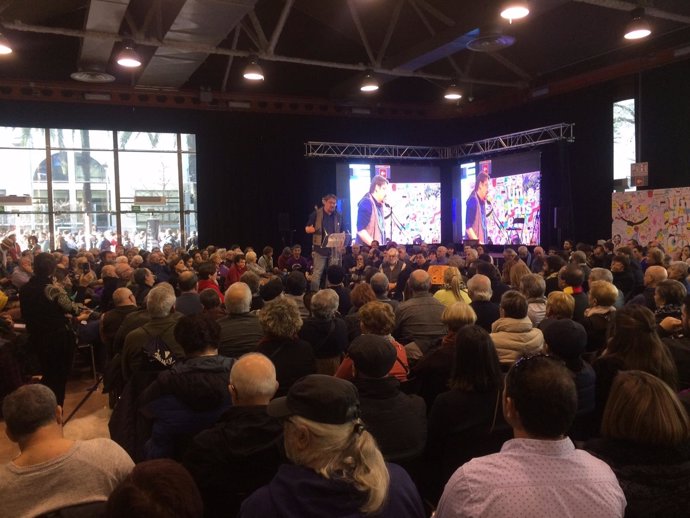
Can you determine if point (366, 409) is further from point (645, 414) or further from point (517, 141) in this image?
point (517, 141)

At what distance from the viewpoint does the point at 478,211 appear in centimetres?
1397

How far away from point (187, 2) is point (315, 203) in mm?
6900

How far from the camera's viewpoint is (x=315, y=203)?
559 inches

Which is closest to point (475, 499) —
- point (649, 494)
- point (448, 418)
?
point (649, 494)

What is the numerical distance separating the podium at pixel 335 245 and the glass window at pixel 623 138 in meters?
5.75

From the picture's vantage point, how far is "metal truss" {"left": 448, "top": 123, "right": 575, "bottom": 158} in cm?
1177

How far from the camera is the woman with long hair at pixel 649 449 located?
1635 millimetres

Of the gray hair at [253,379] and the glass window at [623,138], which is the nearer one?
the gray hair at [253,379]

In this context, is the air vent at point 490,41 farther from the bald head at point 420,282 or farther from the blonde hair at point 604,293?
the blonde hair at point 604,293

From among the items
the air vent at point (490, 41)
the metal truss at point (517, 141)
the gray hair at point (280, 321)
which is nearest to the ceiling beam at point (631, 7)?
the air vent at point (490, 41)

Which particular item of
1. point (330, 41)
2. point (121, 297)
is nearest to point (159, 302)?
point (121, 297)

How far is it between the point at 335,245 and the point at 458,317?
7.60 m

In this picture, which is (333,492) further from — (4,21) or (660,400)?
(4,21)

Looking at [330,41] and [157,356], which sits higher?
[330,41]
